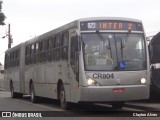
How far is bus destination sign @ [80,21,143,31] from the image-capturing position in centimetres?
1500

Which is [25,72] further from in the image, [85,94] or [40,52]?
[85,94]

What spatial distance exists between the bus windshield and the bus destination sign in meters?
0.26

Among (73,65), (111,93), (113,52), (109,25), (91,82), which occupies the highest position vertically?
(109,25)

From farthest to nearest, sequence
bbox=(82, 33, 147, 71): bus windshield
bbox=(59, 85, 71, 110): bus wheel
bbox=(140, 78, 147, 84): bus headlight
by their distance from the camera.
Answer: bbox=(59, 85, 71, 110): bus wheel
bbox=(140, 78, 147, 84): bus headlight
bbox=(82, 33, 147, 71): bus windshield

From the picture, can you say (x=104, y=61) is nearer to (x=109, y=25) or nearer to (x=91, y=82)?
(x=91, y=82)

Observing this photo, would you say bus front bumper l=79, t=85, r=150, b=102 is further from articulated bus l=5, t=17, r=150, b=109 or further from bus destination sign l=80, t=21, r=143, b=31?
bus destination sign l=80, t=21, r=143, b=31

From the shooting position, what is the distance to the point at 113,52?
576 inches

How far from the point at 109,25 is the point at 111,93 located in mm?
2381

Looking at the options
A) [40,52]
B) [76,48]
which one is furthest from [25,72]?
[76,48]

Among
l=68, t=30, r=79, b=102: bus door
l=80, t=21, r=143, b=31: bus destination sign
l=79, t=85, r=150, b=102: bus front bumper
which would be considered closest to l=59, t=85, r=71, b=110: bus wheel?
l=68, t=30, r=79, b=102: bus door

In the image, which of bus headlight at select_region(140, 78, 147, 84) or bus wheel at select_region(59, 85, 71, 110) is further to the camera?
bus wheel at select_region(59, 85, 71, 110)

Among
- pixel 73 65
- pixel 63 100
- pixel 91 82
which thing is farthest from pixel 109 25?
pixel 63 100

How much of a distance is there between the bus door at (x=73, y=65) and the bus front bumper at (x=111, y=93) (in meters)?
0.70

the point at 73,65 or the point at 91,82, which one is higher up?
the point at 73,65
